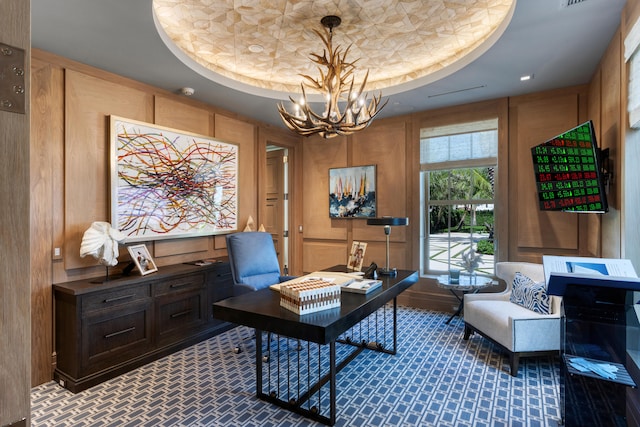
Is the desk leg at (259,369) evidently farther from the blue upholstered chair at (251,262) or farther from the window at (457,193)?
the window at (457,193)

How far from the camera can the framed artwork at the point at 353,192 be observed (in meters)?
5.09

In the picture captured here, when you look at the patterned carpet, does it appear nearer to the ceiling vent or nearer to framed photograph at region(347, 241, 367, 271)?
framed photograph at region(347, 241, 367, 271)

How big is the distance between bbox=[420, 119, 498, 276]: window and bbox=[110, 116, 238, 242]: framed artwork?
2.74m

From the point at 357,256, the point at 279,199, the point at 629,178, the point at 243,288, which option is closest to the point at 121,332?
the point at 243,288

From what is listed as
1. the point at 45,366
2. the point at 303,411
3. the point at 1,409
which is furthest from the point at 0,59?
the point at 45,366

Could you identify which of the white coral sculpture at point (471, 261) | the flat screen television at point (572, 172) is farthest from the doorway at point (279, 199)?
the flat screen television at point (572, 172)

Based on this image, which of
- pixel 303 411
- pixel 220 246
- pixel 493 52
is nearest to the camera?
pixel 303 411

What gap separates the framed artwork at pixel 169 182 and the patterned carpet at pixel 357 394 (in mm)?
1392

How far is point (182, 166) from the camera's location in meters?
3.77

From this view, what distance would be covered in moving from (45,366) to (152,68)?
111 inches

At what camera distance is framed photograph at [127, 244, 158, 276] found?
316 cm

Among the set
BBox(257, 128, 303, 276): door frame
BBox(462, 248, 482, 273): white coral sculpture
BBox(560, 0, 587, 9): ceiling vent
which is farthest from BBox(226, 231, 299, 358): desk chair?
BBox(560, 0, 587, 9): ceiling vent

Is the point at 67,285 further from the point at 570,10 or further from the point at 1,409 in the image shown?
the point at 570,10

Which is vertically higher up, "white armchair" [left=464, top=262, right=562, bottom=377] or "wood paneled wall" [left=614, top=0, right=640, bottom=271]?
"wood paneled wall" [left=614, top=0, right=640, bottom=271]
